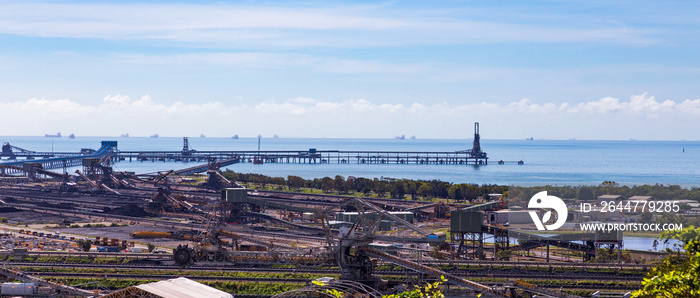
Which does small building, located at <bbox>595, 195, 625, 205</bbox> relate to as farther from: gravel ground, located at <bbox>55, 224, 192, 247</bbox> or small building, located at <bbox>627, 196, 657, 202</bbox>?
gravel ground, located at <bbox>55, 224, 192, 247</bbox>

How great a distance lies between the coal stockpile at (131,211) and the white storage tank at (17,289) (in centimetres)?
5206

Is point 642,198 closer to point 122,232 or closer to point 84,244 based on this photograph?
point 84,244

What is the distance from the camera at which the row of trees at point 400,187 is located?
107062mm

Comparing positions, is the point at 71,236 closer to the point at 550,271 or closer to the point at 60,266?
the point at 60,266

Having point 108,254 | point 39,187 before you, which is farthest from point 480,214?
point 39,187

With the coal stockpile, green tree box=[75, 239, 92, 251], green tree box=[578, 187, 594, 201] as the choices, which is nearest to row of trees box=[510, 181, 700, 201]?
green tree box=[578, 187, 594, 201]

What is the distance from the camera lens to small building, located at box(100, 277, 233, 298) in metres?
29.0

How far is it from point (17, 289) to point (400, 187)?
79.5 metres

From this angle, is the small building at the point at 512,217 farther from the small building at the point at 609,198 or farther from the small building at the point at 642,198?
the small building at the point at 642,198

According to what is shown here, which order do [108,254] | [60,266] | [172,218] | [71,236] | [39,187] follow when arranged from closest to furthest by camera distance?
[60,266]
[108,254]
[71,236]
[172,218]
[39,187]

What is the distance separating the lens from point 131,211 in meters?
94.1

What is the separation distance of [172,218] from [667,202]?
5631cm

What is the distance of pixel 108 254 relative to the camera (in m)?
57.1

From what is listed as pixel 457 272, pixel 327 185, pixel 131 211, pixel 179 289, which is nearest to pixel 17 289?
pixel 179 289
